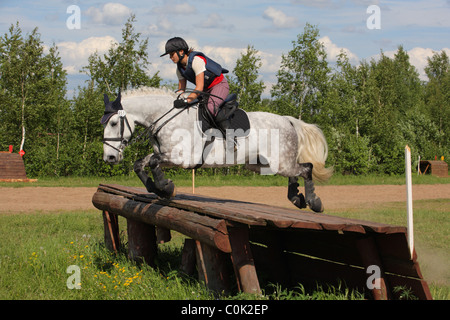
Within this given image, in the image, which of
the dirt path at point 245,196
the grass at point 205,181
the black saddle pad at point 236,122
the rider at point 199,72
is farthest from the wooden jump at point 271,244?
the grass at point 205,181

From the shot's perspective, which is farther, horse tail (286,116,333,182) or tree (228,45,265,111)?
tree (228,45,265,111)

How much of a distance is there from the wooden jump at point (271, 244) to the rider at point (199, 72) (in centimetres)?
110

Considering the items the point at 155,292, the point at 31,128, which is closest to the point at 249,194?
the point at 155,292

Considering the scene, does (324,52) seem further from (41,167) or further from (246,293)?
(246,293)

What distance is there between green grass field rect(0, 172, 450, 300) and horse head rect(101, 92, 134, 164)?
1.26m

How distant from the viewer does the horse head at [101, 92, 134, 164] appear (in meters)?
5.06

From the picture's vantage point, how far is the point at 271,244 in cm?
575

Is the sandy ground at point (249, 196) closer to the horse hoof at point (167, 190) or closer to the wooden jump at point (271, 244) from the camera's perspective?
the wooden jump at point (271, 244)

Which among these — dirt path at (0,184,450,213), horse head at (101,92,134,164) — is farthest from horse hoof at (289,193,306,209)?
dirt path at (0,184,450,213)

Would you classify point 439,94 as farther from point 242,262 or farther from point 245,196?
point 242,262

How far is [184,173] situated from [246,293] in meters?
14.8

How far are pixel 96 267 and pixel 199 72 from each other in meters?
2.51

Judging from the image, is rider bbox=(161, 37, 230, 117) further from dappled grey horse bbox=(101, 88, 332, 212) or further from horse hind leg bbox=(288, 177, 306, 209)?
horse hind leg bbox=(288, 177, 306, 209)

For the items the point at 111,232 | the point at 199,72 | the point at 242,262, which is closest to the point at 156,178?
the point at 199,72
